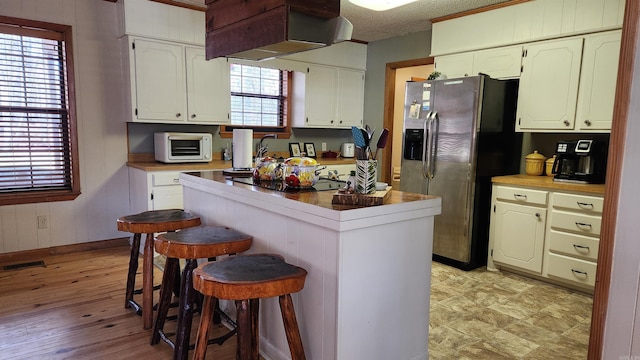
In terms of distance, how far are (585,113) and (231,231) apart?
2.95 metres

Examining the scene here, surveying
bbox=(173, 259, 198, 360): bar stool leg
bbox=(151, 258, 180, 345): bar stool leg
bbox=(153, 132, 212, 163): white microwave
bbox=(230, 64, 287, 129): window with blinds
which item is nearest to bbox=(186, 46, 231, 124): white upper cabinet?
bbox=(153, 132, 212, 163): white microwave

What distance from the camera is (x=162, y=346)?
2.31 metres

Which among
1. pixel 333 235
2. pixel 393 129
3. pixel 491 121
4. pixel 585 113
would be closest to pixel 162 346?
pixel 333 235

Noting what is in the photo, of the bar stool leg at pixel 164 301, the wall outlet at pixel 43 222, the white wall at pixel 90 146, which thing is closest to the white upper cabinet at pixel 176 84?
the white wall at pixel 90 146

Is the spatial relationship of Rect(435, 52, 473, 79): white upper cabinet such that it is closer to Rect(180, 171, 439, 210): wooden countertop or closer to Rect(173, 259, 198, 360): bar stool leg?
Rect(180, 171, 439, 210): wooden countertop

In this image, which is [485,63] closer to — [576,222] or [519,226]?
[519,226]

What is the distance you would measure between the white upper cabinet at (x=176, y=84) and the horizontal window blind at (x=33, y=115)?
694 mm

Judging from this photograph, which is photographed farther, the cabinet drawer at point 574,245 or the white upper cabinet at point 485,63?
the white upper cabinet at point 485,63

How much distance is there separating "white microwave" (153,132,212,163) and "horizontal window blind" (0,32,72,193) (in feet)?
2.75

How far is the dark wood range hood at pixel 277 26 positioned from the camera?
78.5 inches

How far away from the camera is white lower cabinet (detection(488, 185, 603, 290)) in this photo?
3104 mm

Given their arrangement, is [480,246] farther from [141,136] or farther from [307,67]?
[141,136]

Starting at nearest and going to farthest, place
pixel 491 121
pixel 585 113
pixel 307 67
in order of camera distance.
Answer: pixel 585 113 < pixel 491 121 < pixel 307 67

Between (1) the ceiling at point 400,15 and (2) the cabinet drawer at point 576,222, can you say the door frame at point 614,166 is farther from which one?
(1) the ceiling at point 400,15
